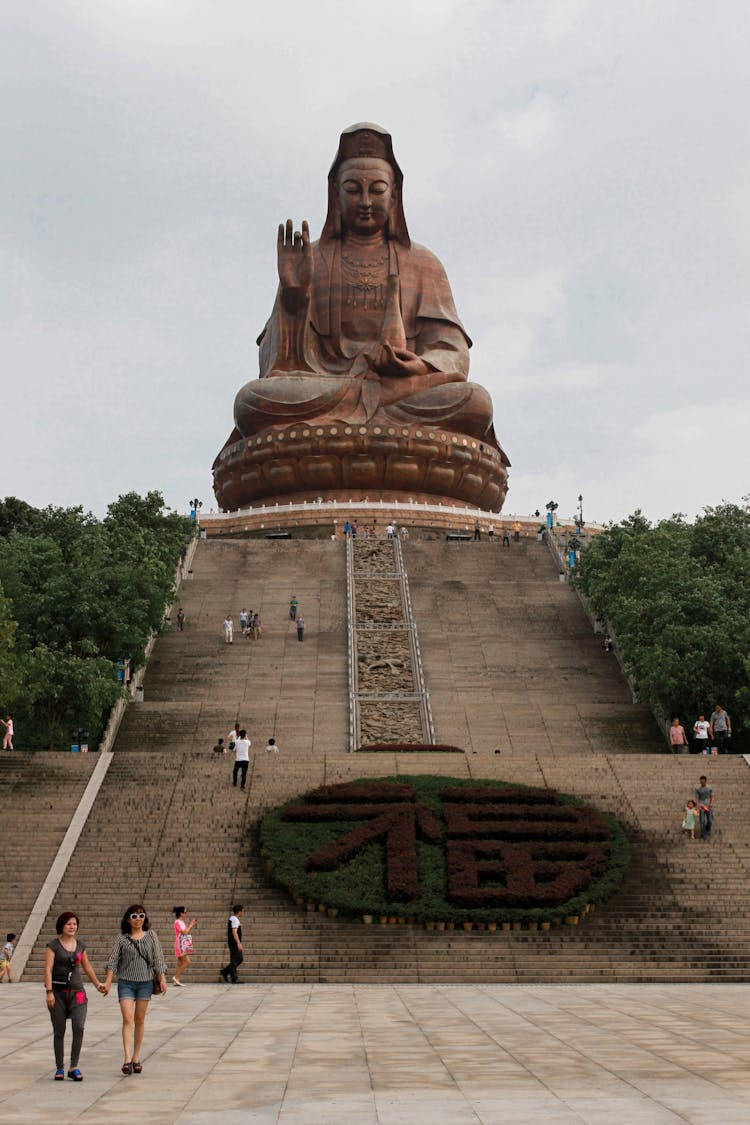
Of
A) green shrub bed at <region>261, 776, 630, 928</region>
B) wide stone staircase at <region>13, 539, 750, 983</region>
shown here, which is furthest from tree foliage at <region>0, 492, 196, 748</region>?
green shrub bed at <region>261, 776, 630, 928</region>

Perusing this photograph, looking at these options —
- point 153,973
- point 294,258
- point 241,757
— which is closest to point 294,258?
point 294,258

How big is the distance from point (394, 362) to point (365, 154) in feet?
23.4

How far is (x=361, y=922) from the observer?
50.8 ft

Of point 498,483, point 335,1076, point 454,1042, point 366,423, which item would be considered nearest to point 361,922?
point 454,1042

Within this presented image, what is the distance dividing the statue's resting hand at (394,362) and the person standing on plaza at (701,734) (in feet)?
73.6

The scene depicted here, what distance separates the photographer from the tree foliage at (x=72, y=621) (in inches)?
888

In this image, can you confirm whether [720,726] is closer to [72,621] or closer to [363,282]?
[72,621]

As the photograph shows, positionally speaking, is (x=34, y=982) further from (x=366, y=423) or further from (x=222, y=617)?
(x=366, y=423)

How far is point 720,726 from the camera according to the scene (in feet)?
72.7

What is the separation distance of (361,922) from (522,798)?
11.9 feet

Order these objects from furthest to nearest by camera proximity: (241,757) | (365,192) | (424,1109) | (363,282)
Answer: (363,282), (365,192), (241,757), (424,1109)

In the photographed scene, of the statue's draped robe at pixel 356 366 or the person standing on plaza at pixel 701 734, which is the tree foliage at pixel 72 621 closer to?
the person standing on plaza at pixel 701 734

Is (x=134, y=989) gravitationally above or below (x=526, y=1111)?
above

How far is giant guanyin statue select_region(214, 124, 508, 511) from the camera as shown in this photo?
1678 inches
